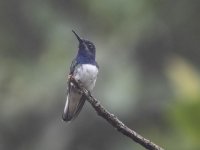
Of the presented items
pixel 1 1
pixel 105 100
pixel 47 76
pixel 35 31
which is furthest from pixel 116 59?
pixel 1 1

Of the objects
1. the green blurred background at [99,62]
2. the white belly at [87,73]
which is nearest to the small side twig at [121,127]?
the white belly at [87,73]

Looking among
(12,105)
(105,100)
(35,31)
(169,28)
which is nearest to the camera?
(105,100)

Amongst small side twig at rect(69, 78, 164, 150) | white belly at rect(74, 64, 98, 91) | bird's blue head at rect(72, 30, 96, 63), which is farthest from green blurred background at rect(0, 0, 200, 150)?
small side twig at rect(69, 78, 164, 150)

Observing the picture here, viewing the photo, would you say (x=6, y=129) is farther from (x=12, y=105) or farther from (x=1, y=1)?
(x=1, y=1)

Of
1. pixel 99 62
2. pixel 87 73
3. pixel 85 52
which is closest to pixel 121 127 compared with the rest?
pixel 87 73

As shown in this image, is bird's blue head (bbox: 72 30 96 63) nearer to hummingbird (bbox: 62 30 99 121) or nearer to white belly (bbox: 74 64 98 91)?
hummingbird (bbox: 62 30 99 121)

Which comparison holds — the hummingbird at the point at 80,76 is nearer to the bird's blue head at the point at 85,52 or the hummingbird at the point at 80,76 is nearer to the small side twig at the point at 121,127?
the bird's blue head at the point at 85,52
